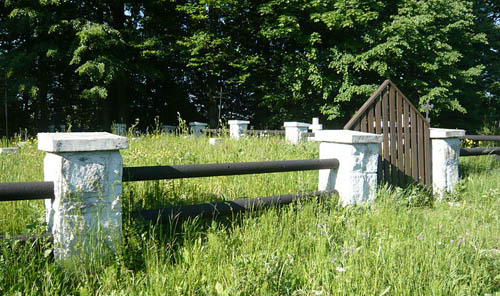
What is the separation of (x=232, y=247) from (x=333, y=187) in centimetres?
174

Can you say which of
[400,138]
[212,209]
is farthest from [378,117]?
[212,209]

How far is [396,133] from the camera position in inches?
196

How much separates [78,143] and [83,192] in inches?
13.7

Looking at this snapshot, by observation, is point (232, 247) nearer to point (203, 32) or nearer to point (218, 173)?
point (218, 173)

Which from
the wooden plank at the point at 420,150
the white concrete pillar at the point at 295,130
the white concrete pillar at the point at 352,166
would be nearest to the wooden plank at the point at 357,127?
the white concrete pillar at the point at 352,166

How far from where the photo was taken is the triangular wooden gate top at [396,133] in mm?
4719

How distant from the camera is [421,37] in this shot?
17.8 metres

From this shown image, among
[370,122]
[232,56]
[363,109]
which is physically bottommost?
[370,122]

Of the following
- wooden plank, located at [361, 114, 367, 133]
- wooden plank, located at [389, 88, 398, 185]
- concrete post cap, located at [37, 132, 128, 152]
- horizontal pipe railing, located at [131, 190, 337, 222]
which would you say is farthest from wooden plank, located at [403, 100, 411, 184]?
concrete post cap, located at [37, 132, 128, 152]

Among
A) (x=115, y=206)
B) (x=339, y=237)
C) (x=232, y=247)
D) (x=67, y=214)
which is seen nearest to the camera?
(x=67, y=214)

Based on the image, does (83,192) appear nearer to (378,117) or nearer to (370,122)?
(370,122)

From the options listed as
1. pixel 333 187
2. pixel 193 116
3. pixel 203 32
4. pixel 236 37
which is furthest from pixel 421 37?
pixel 333 187

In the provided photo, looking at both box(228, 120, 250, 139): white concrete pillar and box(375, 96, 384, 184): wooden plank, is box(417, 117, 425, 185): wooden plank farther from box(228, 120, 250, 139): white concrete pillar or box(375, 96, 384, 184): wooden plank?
box(228, 120, 250, 139): white concrete pillar

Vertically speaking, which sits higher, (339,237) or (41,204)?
(41,204)
